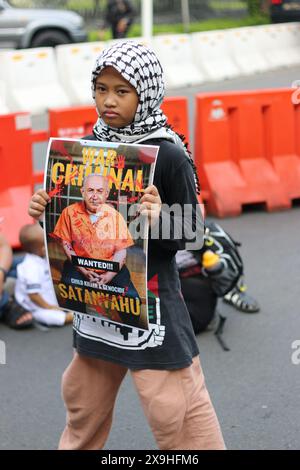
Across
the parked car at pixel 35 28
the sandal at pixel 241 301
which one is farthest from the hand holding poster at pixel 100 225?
the parked car at pixel 35 28

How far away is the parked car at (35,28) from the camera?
17703 mm

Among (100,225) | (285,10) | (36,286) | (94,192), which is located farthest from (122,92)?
(285,10)

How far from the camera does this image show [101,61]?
2957mm

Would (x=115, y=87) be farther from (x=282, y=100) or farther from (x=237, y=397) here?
(x=282, y=100)

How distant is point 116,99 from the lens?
2.96 m

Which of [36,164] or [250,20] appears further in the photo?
[250,20]

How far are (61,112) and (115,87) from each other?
4.33 m

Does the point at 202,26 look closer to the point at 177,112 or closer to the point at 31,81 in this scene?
the point at 31,81

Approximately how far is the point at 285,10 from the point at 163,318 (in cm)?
1777

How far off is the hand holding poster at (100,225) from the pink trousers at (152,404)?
23cm

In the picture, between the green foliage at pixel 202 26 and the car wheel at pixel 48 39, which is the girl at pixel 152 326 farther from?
the green foliage at pixel 202 26

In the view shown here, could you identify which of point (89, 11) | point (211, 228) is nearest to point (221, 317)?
point (211, 228)

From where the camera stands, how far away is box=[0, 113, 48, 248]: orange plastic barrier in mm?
6926

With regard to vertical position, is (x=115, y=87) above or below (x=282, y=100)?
above
